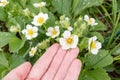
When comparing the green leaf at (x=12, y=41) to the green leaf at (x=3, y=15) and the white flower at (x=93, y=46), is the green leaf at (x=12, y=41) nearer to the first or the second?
the green leaf at (x=3, y=15)

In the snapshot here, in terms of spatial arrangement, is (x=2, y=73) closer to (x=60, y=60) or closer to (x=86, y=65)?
(x=60, y=60)

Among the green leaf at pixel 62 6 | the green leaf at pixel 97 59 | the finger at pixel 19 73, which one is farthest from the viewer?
the green leaf at pixel 62 6

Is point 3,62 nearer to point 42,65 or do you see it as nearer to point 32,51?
point 32,51

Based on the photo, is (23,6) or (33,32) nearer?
(33,32)

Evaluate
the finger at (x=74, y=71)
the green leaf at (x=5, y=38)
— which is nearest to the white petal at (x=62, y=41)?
the finger at (x=74, y=71)

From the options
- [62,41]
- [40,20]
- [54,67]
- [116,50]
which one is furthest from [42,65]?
[116,50]

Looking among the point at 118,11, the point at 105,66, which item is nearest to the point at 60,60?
the point at 105,66

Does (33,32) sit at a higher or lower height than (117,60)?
higher
